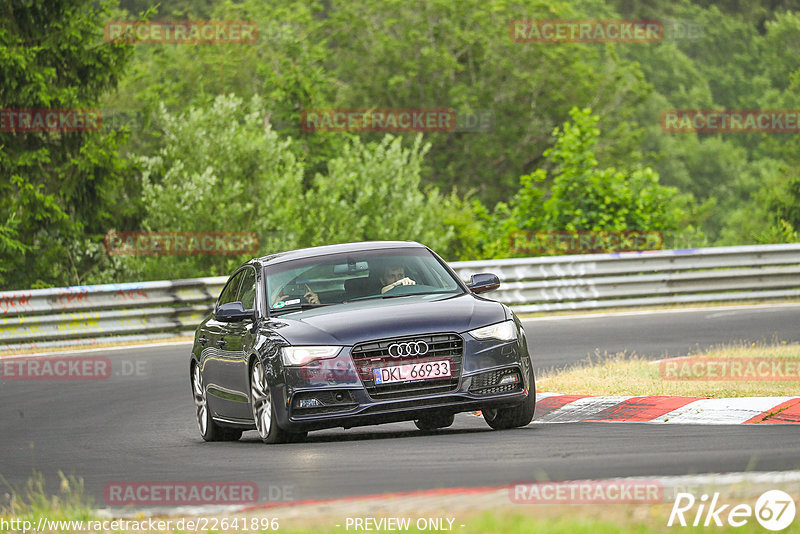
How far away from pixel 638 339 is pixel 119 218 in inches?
652

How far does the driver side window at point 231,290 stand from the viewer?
11289 millimetres

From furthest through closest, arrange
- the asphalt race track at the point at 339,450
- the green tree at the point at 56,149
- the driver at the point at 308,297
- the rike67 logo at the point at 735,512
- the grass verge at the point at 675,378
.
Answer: the green tree at the point at 56,149, the grass verge at the point at 675,378, the driver at the point at 308,297, the asphalt race track at the point at 339,450, the rike67 logo at the point at 735,512

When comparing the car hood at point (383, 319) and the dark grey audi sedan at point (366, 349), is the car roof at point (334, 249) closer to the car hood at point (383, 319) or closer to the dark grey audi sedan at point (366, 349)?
the dark grey audi sedan at point (366, 349)

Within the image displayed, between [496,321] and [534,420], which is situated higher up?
[496,321]

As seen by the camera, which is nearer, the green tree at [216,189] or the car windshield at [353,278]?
the car windshield at [353,278]

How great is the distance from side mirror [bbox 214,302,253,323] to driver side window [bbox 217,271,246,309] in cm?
113

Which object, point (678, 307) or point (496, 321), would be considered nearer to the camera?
point (496, 321)

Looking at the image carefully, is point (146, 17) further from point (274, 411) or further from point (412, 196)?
point (274, 411)

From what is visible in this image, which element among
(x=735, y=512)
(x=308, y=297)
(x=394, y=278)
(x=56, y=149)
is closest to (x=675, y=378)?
(x=394, y=278)

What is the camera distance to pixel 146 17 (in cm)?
2933

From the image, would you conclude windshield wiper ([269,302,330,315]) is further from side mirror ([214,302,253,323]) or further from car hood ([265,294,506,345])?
side mirror ([214,302,253,323])

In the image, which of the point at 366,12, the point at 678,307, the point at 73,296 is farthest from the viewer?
the point at 366,12

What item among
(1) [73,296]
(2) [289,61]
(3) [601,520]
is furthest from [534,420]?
(2) [289,61]

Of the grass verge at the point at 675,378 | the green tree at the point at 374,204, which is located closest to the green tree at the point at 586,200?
the green tree at the point at 374,204
